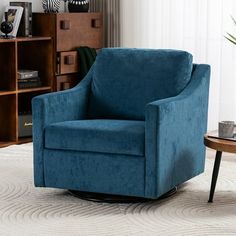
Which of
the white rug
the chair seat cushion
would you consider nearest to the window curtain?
the white rug

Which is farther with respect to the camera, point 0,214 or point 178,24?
point 178,24

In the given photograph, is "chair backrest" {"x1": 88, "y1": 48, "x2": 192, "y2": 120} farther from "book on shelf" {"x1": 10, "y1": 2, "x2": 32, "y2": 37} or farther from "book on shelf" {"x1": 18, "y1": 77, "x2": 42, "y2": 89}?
"book on shelf" {"x1": 10, "y1": 2, "x2": 32, "y2": 37}

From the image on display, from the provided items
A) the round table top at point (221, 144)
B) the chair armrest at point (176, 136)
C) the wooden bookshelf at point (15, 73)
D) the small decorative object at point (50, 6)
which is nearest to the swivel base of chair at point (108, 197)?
the chair armrest at point (176, 136)

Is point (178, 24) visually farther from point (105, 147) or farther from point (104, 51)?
point (105, 147)

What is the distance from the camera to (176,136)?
140 inches

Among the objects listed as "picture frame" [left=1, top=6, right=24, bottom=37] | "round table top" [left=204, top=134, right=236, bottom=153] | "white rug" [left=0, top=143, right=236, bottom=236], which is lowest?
"white rug" [left=0, top=143, right=236, bottom=236]

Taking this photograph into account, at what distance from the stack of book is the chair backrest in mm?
1331

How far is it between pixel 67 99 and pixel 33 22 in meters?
1.81

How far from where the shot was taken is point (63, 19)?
5363mm

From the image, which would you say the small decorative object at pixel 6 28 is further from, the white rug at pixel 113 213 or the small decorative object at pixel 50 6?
the white rug at pixel 113 213

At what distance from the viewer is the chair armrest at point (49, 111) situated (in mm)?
3621

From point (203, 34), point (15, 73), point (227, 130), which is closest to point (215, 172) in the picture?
point (227, 130)

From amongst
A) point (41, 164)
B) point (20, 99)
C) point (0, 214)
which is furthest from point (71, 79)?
point (0, 214)

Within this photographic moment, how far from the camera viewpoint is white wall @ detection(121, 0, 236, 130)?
5191 millimetres
